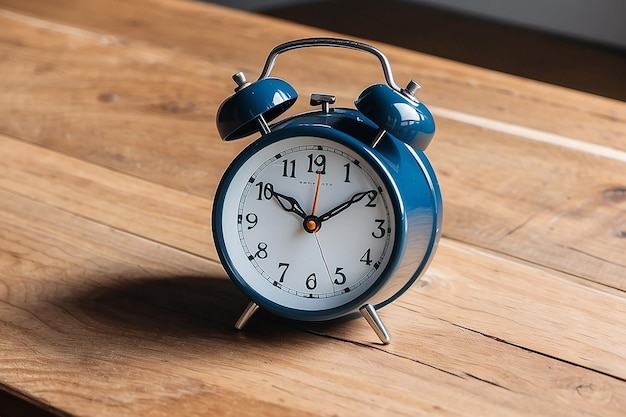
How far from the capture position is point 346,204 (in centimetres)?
101

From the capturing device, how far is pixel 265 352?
1.06 metres

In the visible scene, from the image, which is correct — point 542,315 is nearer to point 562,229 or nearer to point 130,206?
point 562,229

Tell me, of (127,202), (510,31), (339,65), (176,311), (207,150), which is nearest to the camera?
(176,311)

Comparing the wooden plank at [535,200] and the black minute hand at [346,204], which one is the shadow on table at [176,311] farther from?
the wooden plank at [535,200]

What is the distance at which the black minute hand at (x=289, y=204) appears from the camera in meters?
1.02

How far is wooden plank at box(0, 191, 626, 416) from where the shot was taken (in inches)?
39.0

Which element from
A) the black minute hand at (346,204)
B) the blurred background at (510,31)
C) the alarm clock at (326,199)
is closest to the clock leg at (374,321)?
the alarm clock at (326,199)

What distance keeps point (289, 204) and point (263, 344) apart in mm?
175

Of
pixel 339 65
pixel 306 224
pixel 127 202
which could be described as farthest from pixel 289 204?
pixel 339 65

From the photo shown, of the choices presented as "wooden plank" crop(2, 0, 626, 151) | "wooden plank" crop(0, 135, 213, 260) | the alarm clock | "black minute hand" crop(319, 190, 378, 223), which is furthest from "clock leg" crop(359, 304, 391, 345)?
"wooden plank" crop(2, 0, 626, 151)

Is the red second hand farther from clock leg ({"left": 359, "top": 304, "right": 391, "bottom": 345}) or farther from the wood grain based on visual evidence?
the wood grain

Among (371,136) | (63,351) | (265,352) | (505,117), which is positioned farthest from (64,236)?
(505,117)

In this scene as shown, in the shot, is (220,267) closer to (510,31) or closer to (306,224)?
(306,224)

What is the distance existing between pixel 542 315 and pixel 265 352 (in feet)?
1.17
